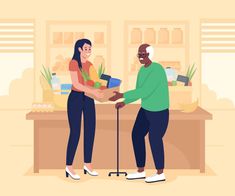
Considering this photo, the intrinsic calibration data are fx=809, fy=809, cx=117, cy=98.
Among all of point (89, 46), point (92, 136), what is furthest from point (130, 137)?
point (89, 46)

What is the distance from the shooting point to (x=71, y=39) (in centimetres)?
1097

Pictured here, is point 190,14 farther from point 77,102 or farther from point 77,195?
point 77,195

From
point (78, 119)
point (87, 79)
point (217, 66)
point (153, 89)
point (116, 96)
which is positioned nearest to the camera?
point (153, 89)

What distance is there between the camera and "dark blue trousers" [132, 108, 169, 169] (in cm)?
805

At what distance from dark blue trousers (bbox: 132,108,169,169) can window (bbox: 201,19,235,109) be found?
10.3 feet

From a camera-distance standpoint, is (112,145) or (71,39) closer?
(112,145)

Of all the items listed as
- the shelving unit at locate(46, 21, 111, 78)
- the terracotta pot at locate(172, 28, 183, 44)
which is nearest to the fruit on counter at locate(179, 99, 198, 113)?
the terracotta pot at locate(172, 28, 183, 44)

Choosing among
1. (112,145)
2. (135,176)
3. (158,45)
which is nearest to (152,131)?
(135,176)

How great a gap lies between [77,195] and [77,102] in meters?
1.08

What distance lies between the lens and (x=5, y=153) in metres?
10.4

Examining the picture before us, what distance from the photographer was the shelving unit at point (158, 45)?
1089 cm

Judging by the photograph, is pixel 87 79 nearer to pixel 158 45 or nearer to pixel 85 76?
pixel 85 76

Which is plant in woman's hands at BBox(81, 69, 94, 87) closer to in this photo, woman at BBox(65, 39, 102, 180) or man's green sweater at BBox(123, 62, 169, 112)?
woman at BBox(65, 39, 102, 180)

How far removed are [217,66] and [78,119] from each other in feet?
11.7
